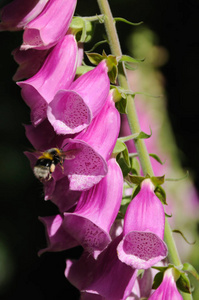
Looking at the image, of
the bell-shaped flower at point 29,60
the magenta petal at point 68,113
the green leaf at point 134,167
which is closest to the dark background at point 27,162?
the green leaf at point 134,167

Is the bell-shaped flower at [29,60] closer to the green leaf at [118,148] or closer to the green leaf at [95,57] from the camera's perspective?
the green leaf at [95,57]

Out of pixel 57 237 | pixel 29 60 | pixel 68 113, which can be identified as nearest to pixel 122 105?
pixel 68 113

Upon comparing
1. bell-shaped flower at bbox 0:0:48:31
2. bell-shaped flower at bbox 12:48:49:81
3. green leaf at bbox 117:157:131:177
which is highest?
bell-shaped flower at bbox 0:0:48:31

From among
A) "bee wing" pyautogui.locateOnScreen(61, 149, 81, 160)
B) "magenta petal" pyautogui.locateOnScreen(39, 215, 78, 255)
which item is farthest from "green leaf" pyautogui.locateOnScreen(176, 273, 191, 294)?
"bee wing" pyautogui.locateOnScreen(61, 149, 81, 160)

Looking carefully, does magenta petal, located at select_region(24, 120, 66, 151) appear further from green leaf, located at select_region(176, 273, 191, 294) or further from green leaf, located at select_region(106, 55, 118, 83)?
green leaf, located at select_region(176, 273, 191, 294)

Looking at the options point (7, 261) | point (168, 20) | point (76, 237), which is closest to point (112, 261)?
point (76, 237)

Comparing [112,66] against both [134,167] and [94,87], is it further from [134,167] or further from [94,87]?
[134,167]
